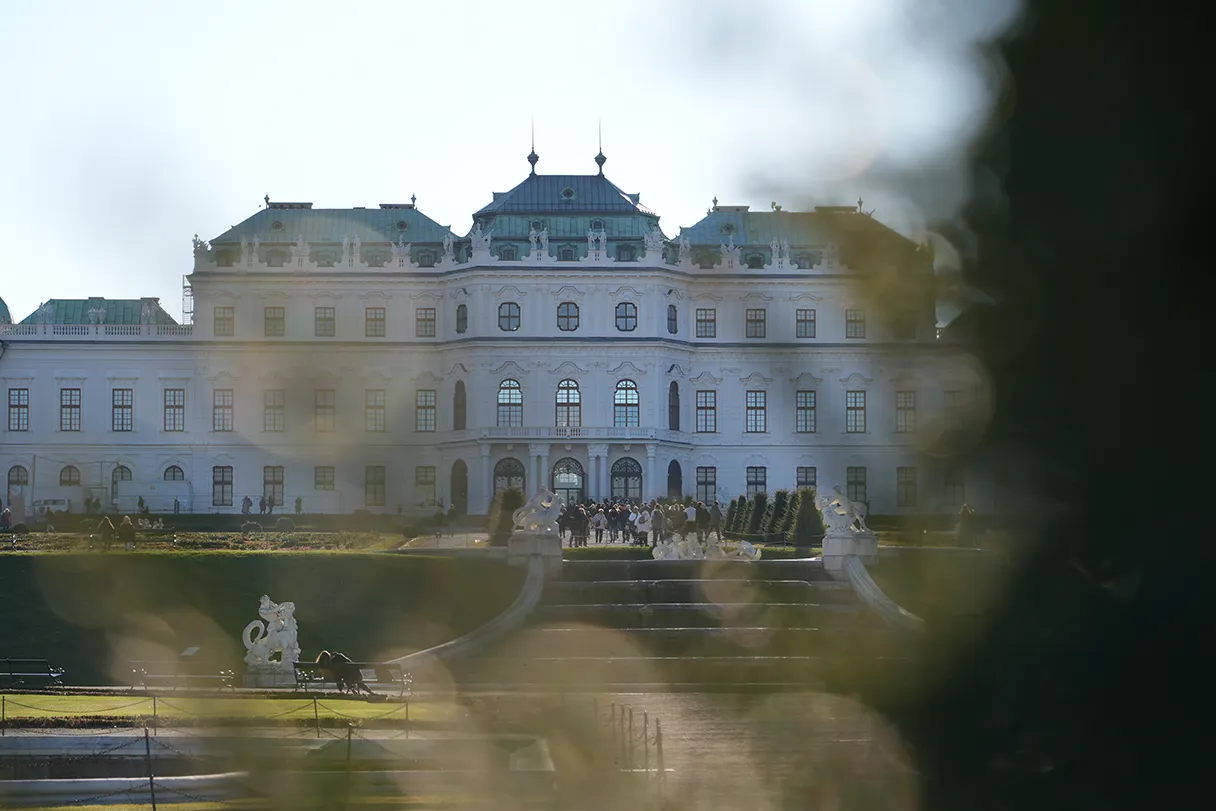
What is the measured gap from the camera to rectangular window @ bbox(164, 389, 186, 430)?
75.2 m

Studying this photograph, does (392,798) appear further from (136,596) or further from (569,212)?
(569,212)

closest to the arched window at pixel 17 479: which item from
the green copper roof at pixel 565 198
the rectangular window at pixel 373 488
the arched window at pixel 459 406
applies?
the rectangular window at pixel 373 488

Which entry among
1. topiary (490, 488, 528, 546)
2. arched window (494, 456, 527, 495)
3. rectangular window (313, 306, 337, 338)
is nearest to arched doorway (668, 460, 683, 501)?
arched window (494, 456, 527, 495)

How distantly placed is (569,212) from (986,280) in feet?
236

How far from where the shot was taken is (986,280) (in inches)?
162

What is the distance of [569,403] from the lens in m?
74.4

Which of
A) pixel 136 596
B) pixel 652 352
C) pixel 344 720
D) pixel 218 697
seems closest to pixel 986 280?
pixel 218 697

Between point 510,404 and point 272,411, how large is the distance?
416 inches

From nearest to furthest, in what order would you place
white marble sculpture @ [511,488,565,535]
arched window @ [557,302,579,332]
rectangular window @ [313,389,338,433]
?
1. white marble sculpture @ [511,488,565,535]
2. rectangular window @ [313,389,338,433]
3. arched window @ [557,302,579,332]

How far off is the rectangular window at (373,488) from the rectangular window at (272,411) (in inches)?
176

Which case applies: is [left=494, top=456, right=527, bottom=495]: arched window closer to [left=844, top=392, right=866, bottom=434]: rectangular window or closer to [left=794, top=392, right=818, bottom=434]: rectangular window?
[left=844, top=392, right=866, bottom=434]: rectangular window

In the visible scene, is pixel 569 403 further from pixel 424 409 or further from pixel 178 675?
pixel 178 675

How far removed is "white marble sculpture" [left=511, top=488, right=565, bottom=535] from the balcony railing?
41.2m

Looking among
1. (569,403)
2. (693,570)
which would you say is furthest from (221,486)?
(693,570)
